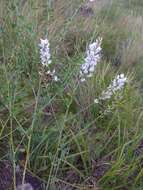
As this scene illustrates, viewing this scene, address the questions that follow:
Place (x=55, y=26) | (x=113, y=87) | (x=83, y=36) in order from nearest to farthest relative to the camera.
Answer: (x=113, y=87) < (x=55, y=26) < (x=83, y=36)

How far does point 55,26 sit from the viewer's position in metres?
3.29

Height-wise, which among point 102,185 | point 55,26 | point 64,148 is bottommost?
point 102,185

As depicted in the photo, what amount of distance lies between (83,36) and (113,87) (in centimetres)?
165

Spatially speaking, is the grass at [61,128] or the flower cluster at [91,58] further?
the grass at [61,128]

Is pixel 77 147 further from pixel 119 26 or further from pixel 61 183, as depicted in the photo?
pixel 119 26

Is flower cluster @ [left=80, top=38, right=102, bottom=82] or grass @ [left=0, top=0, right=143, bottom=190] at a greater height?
flower cluster @ [left=80, top=38, right=102, bottom=82]

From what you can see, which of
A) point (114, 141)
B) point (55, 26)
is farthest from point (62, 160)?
point (55, 26)

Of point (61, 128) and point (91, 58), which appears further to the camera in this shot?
point (61, 128)

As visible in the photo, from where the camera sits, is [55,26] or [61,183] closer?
[61,183]

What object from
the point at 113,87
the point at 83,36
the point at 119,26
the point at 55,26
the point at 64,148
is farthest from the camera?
the point at 119,26

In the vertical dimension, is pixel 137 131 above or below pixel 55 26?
below

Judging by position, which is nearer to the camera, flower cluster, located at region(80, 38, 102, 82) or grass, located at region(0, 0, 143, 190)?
flower cluster, located at region(80, 38, 102, 82)

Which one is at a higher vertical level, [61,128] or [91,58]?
[91,58]

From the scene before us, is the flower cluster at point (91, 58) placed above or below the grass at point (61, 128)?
above
